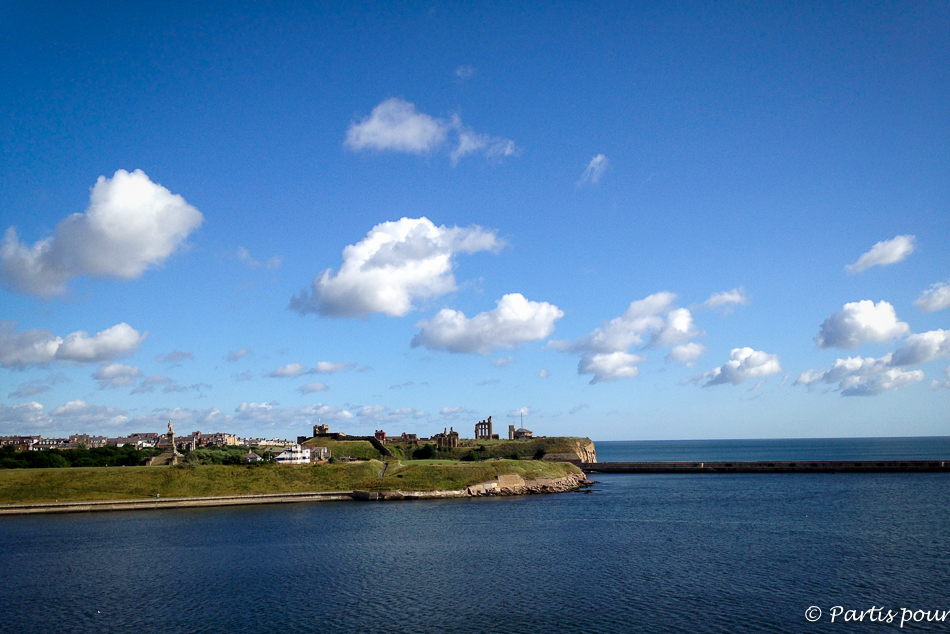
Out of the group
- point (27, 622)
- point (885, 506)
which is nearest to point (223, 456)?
point (27, 622)

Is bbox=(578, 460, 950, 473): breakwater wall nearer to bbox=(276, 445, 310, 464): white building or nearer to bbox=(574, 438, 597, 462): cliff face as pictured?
bbox=(574, 438, 597, 462): cliff face

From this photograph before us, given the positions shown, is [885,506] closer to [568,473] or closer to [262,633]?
[568,473]

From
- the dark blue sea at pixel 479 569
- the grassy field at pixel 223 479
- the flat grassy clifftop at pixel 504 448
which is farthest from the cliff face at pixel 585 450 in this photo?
the dark blue sea at pixel 479 569

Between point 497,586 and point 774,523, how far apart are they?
1620 inches

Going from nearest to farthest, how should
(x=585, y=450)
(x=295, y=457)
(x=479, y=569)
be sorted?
(x=479, y=569)
(x=295, y=457)
(x=585, y=450)

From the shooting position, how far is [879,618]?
36719 mm

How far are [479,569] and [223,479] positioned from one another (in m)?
66.8

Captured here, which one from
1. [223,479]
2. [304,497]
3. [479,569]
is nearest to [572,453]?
Result: [304,497]

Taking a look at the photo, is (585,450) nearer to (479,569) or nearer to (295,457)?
(295,457)

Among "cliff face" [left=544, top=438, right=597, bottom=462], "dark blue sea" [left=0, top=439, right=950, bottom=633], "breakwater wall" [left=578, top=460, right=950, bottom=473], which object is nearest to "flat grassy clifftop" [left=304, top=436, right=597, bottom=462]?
"cliff face" [left=544, top=438, right=597, bottom=462]

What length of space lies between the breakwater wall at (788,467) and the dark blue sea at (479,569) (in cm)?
6427

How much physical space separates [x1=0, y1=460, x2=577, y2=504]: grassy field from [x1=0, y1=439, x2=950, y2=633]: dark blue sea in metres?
11.6

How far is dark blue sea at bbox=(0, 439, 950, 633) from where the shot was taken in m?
38.1

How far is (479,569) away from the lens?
50.4m
